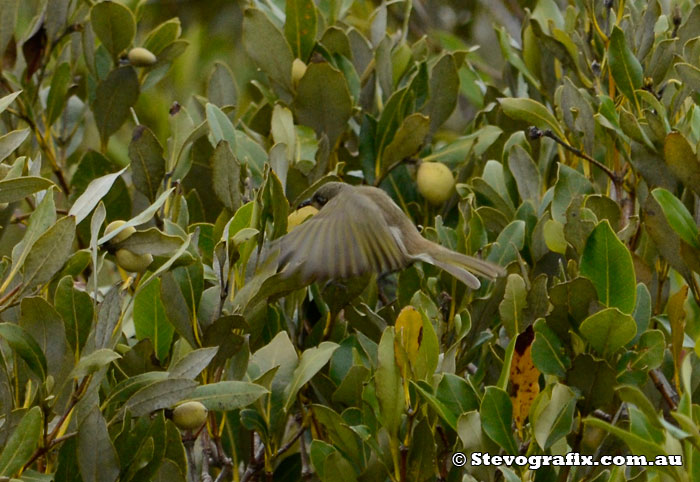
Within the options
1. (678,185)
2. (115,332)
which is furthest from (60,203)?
(678,185)

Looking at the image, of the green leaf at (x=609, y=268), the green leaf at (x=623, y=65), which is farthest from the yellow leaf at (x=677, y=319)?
the green leaf at (x=623, y=65)

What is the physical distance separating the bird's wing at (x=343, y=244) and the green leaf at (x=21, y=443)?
579 mm

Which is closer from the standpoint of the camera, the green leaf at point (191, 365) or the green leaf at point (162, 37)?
the green leaf at point (191, 365)

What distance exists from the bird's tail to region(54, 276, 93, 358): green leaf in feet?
2.57

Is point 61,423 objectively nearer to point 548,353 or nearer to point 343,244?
point 548,353

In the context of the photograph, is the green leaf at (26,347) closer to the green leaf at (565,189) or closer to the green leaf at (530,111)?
the green leaf at (565,189)

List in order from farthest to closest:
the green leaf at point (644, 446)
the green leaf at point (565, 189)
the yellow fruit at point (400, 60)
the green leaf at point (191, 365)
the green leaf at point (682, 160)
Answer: the yellow fruit at point (400, 60), the green leaf at point (565, 189), the green leaf at point (682, 160), the green leaf at point (191, 365), the green leaf at point (644, 446)

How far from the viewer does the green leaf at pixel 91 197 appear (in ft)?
5.81

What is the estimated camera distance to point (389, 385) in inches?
68.2

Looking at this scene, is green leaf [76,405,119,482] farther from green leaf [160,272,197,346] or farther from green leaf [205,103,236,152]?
green leaf [205,103,236,152]

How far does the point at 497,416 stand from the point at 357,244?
3.00ft

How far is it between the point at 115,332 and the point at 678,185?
1.13 meters

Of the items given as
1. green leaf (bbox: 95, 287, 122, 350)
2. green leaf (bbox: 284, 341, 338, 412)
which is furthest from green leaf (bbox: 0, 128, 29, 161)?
green leaf (bbox: 284, 341, 338, 412)

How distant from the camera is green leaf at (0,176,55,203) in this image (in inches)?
68.4
